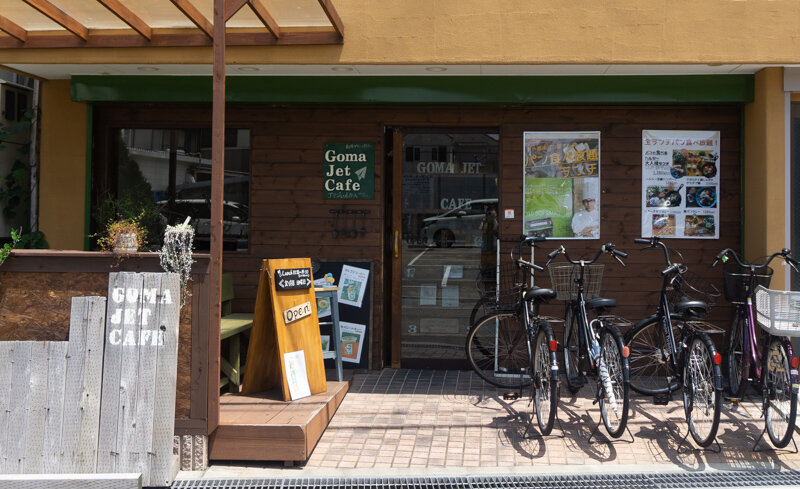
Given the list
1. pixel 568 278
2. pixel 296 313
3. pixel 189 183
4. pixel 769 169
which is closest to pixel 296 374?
pixel 296 313

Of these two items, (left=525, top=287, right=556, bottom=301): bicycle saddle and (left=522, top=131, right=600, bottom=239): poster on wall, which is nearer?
(left=525, top=287, right=556, bottom=301): bicycle saddle

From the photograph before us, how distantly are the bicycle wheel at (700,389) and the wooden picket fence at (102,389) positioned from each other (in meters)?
3.53

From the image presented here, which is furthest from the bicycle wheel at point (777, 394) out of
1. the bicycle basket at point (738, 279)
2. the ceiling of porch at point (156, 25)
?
the ceiling of porch at point (156, 25)

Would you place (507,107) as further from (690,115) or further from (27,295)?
(27,295)

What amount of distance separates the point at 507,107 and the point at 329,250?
2.29 metres

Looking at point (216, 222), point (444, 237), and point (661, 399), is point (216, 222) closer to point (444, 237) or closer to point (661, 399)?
point (444, 237)

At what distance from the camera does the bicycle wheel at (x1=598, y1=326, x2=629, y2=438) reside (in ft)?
15.5

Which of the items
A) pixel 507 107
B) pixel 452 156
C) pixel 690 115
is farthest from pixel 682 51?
pixel 452 156

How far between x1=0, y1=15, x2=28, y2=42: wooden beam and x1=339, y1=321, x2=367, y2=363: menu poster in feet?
12.7

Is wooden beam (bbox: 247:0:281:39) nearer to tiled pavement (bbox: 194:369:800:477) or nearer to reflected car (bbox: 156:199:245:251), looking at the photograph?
reflected car (bbox: 156:199:245:251)

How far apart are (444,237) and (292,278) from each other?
6.91ft

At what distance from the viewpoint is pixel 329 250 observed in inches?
271

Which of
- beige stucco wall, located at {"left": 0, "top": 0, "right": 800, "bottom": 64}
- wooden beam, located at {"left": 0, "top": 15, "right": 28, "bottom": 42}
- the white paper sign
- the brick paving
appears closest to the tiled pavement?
the brick paving

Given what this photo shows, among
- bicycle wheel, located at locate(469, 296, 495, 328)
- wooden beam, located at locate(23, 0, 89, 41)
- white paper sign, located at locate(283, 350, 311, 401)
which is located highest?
wooden beam, located at locate(23, 0, 89, 41)
